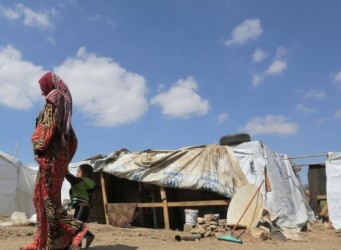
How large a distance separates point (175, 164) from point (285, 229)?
2.80 metres

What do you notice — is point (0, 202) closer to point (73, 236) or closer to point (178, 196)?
point (178, 196)

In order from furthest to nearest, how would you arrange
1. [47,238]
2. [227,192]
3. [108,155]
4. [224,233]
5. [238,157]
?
[108,155]
[238,157]
[227,192]
[224,233]
[47,238]

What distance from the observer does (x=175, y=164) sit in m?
9.42

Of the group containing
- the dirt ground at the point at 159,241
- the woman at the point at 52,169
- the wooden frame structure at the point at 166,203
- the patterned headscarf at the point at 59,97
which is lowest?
the dirt ground at the point at 159,241

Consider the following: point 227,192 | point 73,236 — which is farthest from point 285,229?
point 73,236

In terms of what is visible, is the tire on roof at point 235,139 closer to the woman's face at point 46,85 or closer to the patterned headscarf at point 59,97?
the patterned headscarf at point 59,97

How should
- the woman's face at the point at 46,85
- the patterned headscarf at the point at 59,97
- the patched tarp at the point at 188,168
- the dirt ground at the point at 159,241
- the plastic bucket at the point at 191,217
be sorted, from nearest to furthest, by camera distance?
the patterned headscarf at the point at 59,97 < the woman's face at the point at 46,85 < the dirt ground at the point at 159,241 < the plastic bucket at the point at 191,217 < the patched tarp at the point at 188,168

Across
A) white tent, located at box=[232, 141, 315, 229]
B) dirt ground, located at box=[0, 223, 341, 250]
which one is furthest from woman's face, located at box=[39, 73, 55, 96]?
white tent, located at box=[232, 141, 315, 229]

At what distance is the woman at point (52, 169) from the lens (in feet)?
11.3

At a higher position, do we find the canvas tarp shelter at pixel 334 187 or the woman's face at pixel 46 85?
the woman's face at pixel 46 85

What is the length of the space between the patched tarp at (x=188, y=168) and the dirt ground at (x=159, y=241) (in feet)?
4.74

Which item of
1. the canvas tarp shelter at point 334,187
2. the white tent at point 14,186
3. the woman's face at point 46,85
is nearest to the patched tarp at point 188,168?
the canvas tarp shelter at point 334,187

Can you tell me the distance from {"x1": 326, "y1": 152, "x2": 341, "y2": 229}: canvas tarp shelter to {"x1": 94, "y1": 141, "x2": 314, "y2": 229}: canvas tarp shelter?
3.54 feet

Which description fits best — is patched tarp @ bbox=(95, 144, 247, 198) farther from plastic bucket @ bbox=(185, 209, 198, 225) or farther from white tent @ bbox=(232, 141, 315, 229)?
plastic bucket @ bbox=(185, 209, 198, 225)
